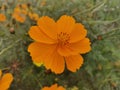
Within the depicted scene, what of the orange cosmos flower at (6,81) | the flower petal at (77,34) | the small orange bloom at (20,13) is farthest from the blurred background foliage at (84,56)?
the flower petal at (77,34)

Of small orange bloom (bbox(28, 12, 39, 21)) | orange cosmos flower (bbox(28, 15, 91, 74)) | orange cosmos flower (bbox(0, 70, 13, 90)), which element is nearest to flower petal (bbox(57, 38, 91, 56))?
orange cosmos flower (bbox(28, 15, 91, 74))

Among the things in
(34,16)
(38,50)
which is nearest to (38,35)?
(38,50)

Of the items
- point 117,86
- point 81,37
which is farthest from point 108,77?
point 81,37

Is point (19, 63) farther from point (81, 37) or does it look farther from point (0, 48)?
point (81, 37)

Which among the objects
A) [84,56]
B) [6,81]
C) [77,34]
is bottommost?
[84,56]

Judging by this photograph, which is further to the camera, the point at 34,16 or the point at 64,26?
the point at 34,16

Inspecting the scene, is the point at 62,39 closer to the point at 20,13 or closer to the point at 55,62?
the point at 55,62

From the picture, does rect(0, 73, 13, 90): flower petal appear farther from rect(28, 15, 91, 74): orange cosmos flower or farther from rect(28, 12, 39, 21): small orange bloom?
rect(28, 12, 39, 21): small orange bloom
